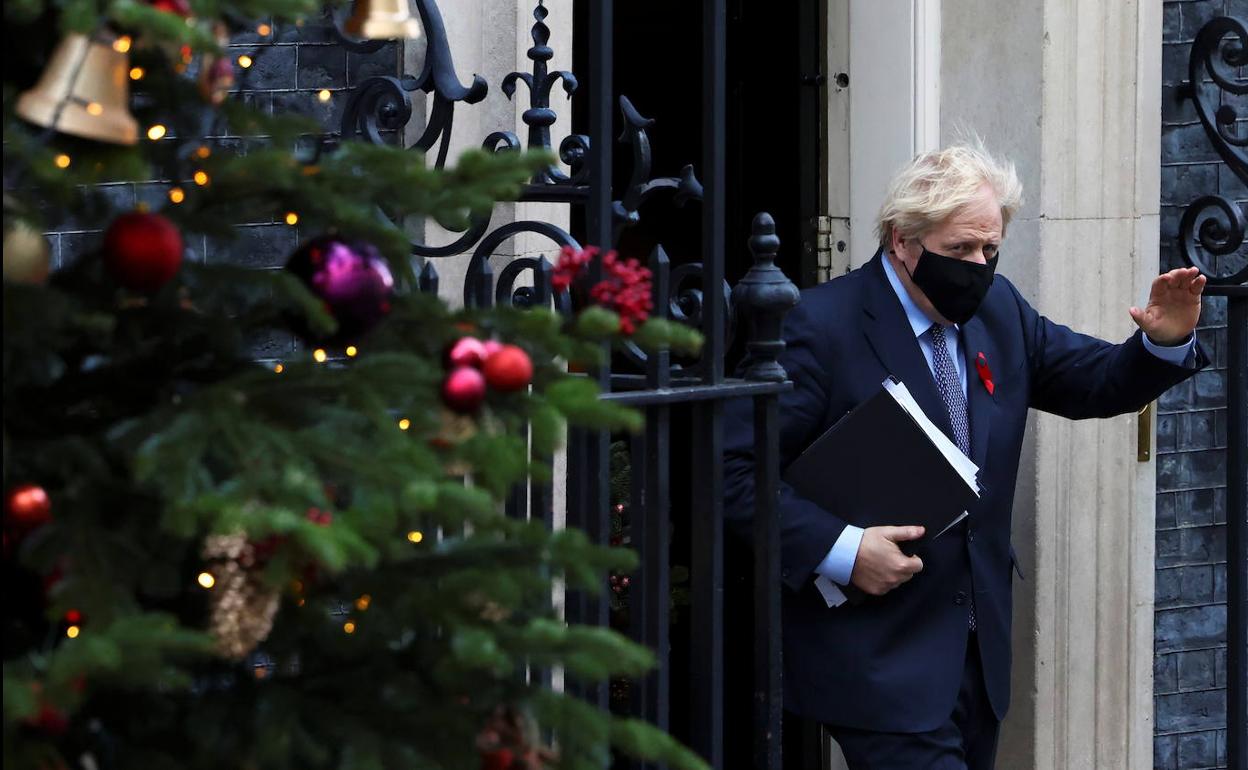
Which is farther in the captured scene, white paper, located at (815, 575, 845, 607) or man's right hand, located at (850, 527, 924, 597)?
white paper, located at (815, 575, 845, 607)

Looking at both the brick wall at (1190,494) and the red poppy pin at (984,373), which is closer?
the red poppy pin at (984,373)

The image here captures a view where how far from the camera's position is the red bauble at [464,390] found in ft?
5.87

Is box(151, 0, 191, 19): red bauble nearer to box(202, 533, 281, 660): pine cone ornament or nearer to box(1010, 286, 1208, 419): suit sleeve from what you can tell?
box(202, 533, 281, 660): pine cone ornament

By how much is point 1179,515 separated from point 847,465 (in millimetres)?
1819

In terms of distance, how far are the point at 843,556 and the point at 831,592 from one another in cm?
13

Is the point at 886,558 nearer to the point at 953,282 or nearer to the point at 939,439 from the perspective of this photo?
the point at 939,439

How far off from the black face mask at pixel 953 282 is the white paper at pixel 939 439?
0.20 m

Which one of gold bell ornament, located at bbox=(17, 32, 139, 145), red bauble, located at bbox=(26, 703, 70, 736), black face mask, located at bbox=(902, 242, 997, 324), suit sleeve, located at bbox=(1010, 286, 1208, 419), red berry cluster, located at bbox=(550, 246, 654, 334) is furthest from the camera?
suit sleeve, located at bbox=(1010, 286, 1208, 419)

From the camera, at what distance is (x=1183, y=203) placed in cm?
493

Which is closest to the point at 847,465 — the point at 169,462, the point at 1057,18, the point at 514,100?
the point at 514,100

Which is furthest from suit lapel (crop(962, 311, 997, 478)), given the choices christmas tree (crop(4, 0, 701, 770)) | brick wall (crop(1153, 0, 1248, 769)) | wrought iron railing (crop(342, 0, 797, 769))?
christmas tree (crop(4, 0, 701, 770))

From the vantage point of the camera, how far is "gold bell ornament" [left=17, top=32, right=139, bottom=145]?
1596 millimetres

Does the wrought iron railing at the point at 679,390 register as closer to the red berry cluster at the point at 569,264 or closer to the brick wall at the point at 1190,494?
the red berry cluster at the point at 569,264

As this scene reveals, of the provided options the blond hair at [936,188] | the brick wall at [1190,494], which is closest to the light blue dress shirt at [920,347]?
the blond hair at [936,188]
